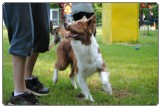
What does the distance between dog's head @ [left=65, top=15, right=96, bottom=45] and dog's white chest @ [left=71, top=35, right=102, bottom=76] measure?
0.18ft

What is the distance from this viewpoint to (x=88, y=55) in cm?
336

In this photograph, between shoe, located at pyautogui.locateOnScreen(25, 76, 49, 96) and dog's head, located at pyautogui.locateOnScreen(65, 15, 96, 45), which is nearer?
dog's head, located at pyautogui.locateOnScreen(65, 15, 96, 45)

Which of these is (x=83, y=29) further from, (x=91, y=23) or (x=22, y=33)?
(x=22, y=33)

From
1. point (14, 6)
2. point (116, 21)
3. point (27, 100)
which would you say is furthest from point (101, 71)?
point (116, 21)

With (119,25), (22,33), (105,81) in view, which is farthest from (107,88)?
(119,25)

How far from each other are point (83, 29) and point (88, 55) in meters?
0.25

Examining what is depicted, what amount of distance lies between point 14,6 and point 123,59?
322 centimetres

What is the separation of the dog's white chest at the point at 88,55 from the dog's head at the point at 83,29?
56 millimetres

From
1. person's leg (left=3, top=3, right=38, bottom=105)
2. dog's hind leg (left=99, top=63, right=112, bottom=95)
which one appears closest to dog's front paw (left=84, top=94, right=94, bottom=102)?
dog's hind leg (left=99, top=63, right=112, bottom=95)

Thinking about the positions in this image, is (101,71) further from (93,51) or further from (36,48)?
(36,48)

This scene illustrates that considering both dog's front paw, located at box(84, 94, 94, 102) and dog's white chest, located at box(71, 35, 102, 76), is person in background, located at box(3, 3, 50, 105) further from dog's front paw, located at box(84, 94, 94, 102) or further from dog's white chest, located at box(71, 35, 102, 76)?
dog's front paw, located at box(84, 94, 94, 102)

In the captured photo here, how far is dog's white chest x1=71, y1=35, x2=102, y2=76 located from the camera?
334 cm

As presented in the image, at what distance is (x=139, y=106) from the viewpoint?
3045 mm

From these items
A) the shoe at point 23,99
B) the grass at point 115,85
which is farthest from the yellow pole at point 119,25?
the shoe at point 23,99
